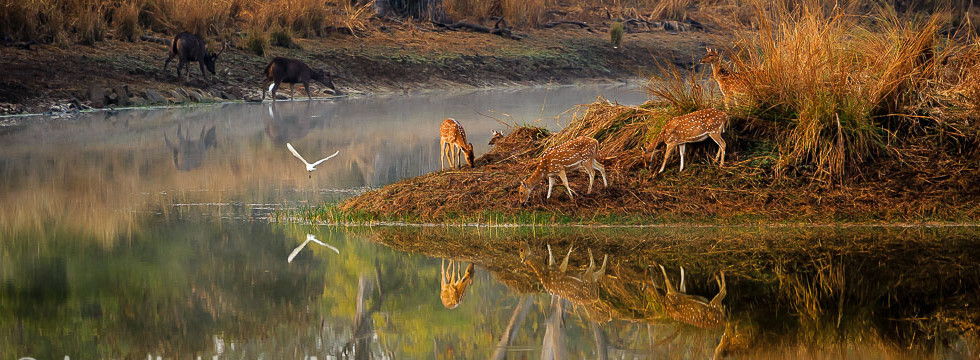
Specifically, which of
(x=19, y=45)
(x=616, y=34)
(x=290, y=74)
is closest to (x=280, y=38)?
(x=290, y=74)

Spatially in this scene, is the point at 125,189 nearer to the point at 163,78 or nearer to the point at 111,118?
the point at 111,118

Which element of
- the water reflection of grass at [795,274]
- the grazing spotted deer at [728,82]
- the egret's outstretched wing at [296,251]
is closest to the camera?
the water reflection of grass at [795,274]

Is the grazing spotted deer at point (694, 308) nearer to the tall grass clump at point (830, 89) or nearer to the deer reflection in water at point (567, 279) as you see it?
the deer reflection in water at point (567, 279)

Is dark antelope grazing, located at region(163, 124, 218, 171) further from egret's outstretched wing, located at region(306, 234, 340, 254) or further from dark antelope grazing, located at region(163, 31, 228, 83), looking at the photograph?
dark antelope grazing, located at region(163, 31, 228, 83)

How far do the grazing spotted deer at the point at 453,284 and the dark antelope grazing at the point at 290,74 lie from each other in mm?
16690

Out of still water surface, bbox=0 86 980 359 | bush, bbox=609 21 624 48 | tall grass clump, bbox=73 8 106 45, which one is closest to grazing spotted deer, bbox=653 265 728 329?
still water surface, bbox=0 86 980 359

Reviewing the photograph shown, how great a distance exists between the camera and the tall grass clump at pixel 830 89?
33.3ft

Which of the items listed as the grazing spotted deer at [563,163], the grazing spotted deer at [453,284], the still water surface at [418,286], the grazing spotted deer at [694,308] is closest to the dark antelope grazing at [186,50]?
the still water surface at [418,286]

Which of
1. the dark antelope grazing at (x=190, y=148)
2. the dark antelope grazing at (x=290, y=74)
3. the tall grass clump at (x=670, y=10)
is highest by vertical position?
the dark antelope grazing at (x=190, y=148)

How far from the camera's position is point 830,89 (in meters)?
10.3

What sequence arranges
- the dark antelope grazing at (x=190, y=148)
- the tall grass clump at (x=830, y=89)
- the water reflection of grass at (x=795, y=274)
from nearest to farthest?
the water reflection of grass at (x=795, y=274), the tall grass clump at (x=830, y=89), the dark antelope grazing at (x=190, y=148)

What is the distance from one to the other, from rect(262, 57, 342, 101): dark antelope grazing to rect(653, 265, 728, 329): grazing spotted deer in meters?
18.0

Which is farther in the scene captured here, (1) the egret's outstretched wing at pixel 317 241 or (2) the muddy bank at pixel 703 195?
(2) the muddy bank at pixel 703 195

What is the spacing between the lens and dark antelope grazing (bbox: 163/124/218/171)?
14.8 m
